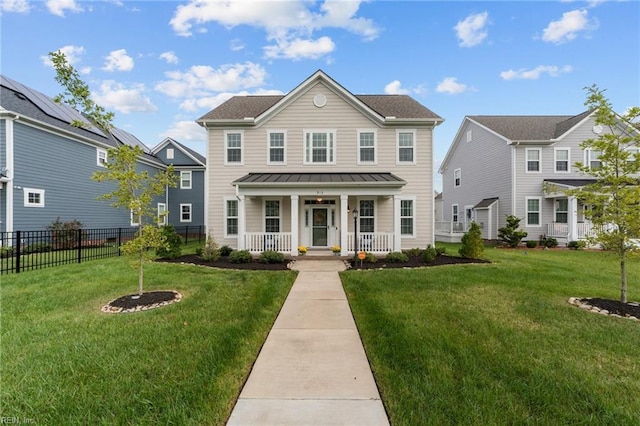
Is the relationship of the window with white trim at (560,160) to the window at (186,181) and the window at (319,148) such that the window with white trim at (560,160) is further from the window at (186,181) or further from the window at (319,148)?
the window at (186,181)

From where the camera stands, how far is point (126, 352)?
11.6ft

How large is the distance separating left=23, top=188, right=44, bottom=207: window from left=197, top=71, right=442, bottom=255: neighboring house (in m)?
8.77

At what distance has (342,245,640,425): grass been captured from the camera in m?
2.56

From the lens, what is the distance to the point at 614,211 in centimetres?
Answer: 546

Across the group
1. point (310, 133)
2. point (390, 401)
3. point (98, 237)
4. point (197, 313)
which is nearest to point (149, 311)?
point (197, 313)

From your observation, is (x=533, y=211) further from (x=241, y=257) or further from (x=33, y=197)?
(x=33, y=197)

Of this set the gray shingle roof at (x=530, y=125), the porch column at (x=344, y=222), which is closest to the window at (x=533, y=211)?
the gray shingle roof at (x=530, y=125)

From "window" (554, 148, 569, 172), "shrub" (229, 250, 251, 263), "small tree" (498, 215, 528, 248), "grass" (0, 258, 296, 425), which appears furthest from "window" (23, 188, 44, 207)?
"window" (554, 148, 569, 172)

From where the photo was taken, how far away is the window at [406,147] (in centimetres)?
1296

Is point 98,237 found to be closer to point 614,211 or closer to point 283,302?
point 283,302

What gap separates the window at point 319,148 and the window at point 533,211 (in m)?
12.8

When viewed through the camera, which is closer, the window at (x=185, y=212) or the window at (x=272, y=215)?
the window at (x=272, y=215)

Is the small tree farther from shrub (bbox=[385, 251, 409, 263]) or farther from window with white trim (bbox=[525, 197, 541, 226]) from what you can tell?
shrub (bbox=[385, 251, 409, 263])

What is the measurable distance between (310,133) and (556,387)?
11.9 m
